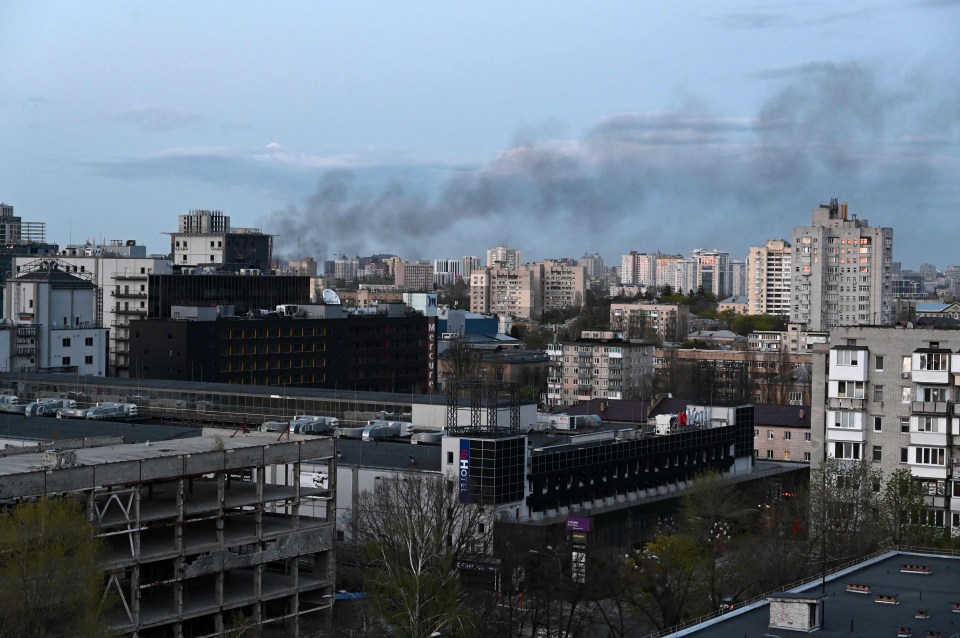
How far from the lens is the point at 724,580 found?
26391 mm

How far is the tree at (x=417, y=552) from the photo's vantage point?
2047 cm

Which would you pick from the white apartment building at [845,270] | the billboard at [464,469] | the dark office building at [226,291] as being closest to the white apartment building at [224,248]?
the dark office building at [226,291]

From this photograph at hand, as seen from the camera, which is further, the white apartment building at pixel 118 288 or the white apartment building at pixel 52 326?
the white apartment building at pixel 118 288

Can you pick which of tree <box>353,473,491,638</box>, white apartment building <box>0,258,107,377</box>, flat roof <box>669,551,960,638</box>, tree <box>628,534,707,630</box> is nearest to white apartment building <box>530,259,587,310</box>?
white apartment building <box>0,258,107,377</box>

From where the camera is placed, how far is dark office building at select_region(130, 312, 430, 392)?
64.8 m

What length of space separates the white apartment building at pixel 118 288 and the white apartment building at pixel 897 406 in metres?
45.4

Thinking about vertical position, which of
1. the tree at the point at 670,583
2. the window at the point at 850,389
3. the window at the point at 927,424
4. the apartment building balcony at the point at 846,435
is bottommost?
the tree at the point at 670,583

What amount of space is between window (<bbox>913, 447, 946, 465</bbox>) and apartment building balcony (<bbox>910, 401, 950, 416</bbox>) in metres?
0.79

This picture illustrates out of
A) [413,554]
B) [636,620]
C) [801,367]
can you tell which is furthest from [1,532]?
[801,367]

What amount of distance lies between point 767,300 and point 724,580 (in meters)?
129

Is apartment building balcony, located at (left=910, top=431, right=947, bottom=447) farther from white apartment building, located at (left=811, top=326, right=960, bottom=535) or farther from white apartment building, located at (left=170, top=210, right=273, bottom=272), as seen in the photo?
white apartment building, located at (left=170, top=210, right=273, bottom=272)

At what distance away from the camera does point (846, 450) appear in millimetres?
31328

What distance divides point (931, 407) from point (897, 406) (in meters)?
0.76

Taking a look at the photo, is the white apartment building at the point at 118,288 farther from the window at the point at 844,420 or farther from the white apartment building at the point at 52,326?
the window at the point at 844,420
